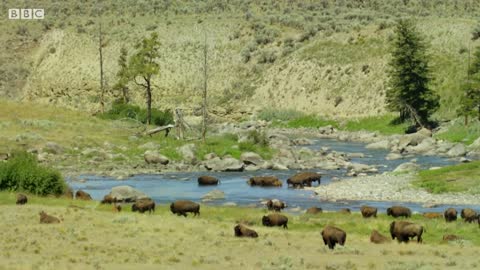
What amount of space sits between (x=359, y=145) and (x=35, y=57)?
79.5 m

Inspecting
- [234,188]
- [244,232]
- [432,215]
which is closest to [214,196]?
[234,188]

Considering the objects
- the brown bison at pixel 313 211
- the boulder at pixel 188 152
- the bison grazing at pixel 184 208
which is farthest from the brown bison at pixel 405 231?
the boulder at pixel 188 152

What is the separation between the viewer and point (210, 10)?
153 m

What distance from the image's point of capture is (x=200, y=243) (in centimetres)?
3191

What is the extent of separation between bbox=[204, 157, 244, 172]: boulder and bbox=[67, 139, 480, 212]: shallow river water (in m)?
1.38

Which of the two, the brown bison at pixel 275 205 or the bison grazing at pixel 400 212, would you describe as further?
the brown bison at pixel 275 205

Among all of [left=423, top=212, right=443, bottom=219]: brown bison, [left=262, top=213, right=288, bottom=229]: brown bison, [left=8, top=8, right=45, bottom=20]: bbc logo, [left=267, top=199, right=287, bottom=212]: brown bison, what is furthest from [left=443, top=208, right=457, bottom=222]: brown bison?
[left=8, top=8, right=45, bottom=20]: bbc logo

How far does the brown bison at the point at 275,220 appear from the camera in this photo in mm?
37206

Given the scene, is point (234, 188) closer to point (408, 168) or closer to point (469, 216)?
point (408, 168)

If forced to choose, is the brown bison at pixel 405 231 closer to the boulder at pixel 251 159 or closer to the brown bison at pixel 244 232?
the brown bison at pixel 244 232

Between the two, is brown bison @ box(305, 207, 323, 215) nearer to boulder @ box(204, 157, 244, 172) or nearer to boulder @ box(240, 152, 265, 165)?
boulder @ box(204, 157, 244, 172)

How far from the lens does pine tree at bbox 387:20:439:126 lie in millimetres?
89125

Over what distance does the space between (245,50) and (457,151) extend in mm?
65836

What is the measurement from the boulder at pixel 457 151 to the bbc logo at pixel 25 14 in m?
105
